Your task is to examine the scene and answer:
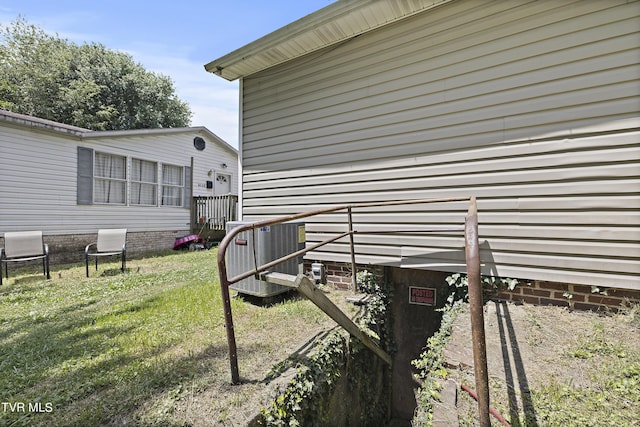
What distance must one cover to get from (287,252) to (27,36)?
25.6 meters

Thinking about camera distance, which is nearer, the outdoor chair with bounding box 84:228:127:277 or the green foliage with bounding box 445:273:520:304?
the green foliage with bounding box 445:273:520:304

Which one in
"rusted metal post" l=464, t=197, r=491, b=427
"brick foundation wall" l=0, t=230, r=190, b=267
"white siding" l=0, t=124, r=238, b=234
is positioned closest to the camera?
"rusted metal post" l=464, t=197, r=491, b=427

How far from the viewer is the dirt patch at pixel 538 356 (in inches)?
64.8

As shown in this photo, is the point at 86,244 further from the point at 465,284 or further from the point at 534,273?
the point at 534,273

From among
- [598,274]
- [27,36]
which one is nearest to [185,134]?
[598,274]

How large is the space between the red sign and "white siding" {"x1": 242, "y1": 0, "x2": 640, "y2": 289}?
0.43 metres

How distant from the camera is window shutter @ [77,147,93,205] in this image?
23.6 feet

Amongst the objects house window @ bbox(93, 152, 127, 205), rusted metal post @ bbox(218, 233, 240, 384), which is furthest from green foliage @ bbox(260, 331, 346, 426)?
house window @ bbox(93, 152, 127, 205)

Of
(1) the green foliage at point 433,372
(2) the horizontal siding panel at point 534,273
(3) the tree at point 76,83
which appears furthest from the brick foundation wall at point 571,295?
(3) the tree at point 76,83

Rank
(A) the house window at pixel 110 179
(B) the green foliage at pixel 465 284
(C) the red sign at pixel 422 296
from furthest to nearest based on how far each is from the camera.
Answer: (A) the house window at pixel 110 179
(C) the red sign at pixel 422 296
(B) the green foliage at pixel 465 284

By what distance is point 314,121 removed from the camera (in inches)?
151

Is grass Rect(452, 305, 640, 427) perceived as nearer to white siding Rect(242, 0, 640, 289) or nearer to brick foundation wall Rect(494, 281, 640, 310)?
brick foundation wall Rect(494, 281, 640, 310)

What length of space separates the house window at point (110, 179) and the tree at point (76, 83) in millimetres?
11932

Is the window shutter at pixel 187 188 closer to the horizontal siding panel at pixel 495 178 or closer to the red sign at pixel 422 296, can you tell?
the horizontal siding panel at pixel 495 178
